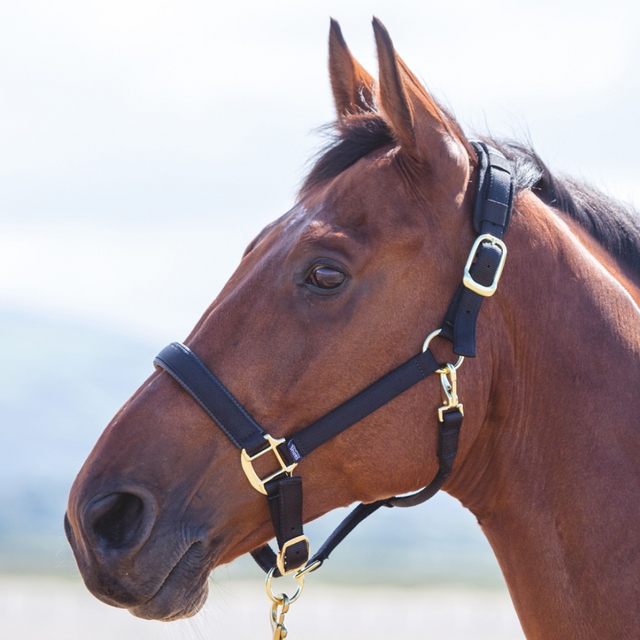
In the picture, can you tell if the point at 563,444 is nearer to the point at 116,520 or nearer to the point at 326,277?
the point at 326,277

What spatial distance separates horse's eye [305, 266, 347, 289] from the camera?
107 inches

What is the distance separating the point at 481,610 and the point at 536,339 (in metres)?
15.8

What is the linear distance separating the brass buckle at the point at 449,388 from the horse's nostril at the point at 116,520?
110cm

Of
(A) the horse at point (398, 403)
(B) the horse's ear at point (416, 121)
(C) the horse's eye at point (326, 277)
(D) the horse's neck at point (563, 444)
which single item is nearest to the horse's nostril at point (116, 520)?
(A) the horse at point (398, 403)

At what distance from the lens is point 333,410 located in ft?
8.89

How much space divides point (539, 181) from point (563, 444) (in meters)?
1.11

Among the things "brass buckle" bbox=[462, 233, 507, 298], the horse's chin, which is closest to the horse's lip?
the horse's chin

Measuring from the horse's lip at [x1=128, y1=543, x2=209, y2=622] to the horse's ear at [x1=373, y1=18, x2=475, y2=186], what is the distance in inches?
63.4

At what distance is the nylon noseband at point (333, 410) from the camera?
104 inches

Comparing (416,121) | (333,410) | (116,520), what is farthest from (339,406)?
(416,121)

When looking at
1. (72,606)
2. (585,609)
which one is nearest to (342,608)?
(72,606)

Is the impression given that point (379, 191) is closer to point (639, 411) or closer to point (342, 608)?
point (639, 411)

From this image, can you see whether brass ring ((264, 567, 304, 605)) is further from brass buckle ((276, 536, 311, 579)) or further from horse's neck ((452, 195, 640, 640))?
horse's neck ((452, 195, 640, 640))

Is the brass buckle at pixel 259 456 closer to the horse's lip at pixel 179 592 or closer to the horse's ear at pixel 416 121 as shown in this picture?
the horse's lip at pixel 179 592
